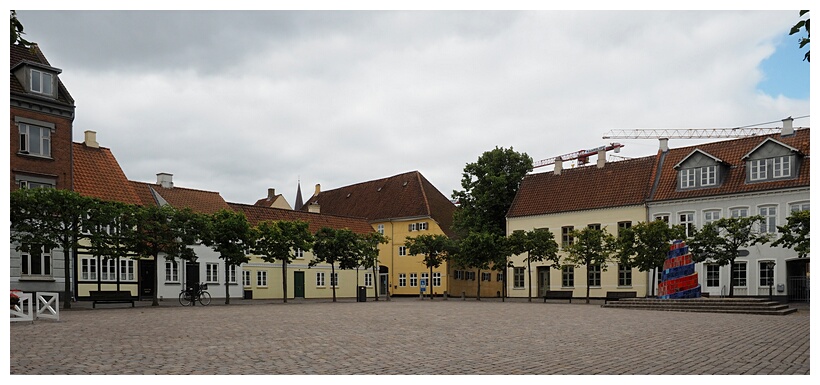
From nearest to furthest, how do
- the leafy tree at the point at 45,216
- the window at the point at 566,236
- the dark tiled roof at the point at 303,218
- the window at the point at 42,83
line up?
the leafy tree at the point at 45,216 → the window at the point at 42,83 → the window at the point at 566,236 → the dark tiled roof at the point at 303,218

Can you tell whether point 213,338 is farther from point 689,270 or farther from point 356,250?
point 356,250

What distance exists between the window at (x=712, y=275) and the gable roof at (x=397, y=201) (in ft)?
72.7

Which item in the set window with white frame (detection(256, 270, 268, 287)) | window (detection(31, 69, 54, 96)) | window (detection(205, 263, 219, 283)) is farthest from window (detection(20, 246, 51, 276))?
window with white frame (detection(256, 270, 268, 287))

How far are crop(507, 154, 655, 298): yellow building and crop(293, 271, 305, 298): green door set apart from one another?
14.6 m

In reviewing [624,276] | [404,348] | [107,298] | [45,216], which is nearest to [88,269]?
[107,298]

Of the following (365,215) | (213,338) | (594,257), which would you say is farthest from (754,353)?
(365,215)

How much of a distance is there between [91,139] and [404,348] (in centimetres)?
3298

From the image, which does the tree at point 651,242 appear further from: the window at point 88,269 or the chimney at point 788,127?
the window at point 88,269

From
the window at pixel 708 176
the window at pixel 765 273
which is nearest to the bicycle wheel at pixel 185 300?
the window at pixel 708 176

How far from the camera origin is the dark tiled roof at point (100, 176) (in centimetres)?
3651

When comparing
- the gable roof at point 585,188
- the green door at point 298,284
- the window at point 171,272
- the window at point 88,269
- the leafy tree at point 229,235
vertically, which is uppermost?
the gable roof at point 585,188

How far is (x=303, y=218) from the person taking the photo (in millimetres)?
52656

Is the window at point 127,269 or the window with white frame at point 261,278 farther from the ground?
the window at point 127,269

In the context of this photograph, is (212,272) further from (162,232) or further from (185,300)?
(162,232)
